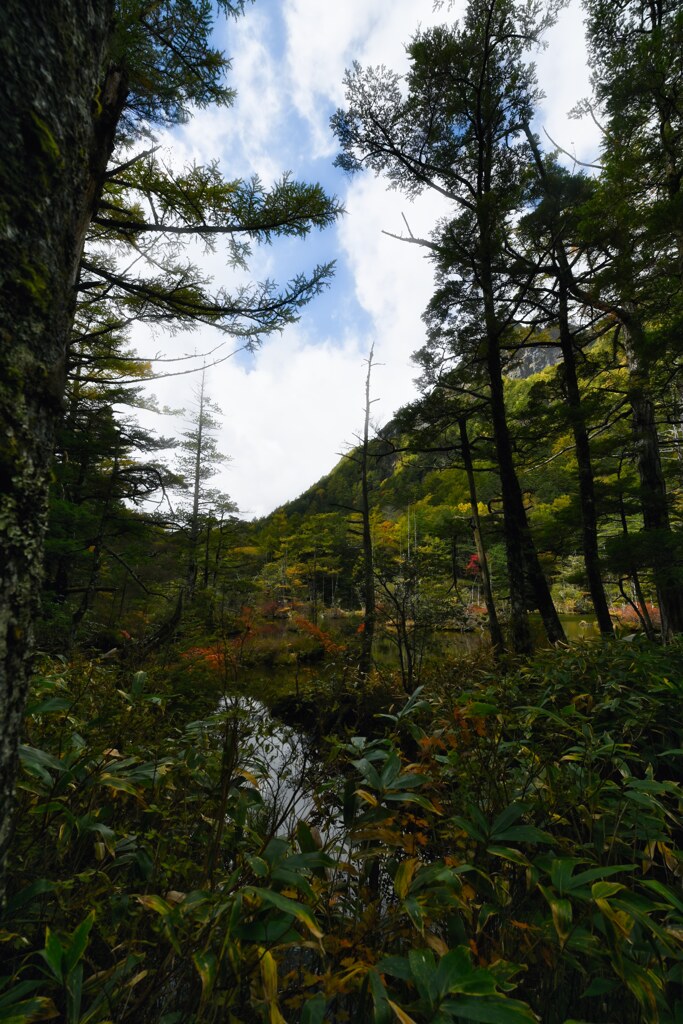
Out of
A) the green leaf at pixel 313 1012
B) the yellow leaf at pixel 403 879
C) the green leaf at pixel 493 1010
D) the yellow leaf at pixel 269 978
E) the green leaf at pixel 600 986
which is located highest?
the green leaf at pixel 493 1010

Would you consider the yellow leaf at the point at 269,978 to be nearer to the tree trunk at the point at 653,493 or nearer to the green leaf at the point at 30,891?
the green leaf at the point at 30,891

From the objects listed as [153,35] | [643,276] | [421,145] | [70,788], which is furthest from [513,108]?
[70,788]

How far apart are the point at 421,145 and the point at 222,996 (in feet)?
32.4

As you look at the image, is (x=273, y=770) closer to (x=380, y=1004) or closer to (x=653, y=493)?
(x=380, y=1004)

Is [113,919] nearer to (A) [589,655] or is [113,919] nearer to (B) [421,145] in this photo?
(A) [589,655]

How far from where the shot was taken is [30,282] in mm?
828

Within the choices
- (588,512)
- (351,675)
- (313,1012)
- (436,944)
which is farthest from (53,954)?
(588,512)

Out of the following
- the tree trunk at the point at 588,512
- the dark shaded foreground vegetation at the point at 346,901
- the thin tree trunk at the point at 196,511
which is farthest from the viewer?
the thin tree trunk at the point at 196,511

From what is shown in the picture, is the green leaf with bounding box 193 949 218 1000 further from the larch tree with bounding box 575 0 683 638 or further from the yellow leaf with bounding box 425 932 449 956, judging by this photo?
the larch tree with bounding box 575 0 683 638

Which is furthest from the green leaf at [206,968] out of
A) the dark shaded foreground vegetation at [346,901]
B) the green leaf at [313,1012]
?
the green leaf at [313,1012]

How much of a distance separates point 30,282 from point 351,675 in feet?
11.9

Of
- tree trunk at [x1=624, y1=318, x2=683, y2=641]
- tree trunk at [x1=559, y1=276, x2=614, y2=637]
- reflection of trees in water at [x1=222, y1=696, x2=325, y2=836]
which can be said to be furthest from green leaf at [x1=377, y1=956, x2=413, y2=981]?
tree trunk at [x1=559, y1=276, x2=614, y2=637]

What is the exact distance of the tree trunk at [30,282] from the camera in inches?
30.3

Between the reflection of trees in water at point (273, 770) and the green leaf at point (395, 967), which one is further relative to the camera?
the reflection of trees in water at point (273, 770)
